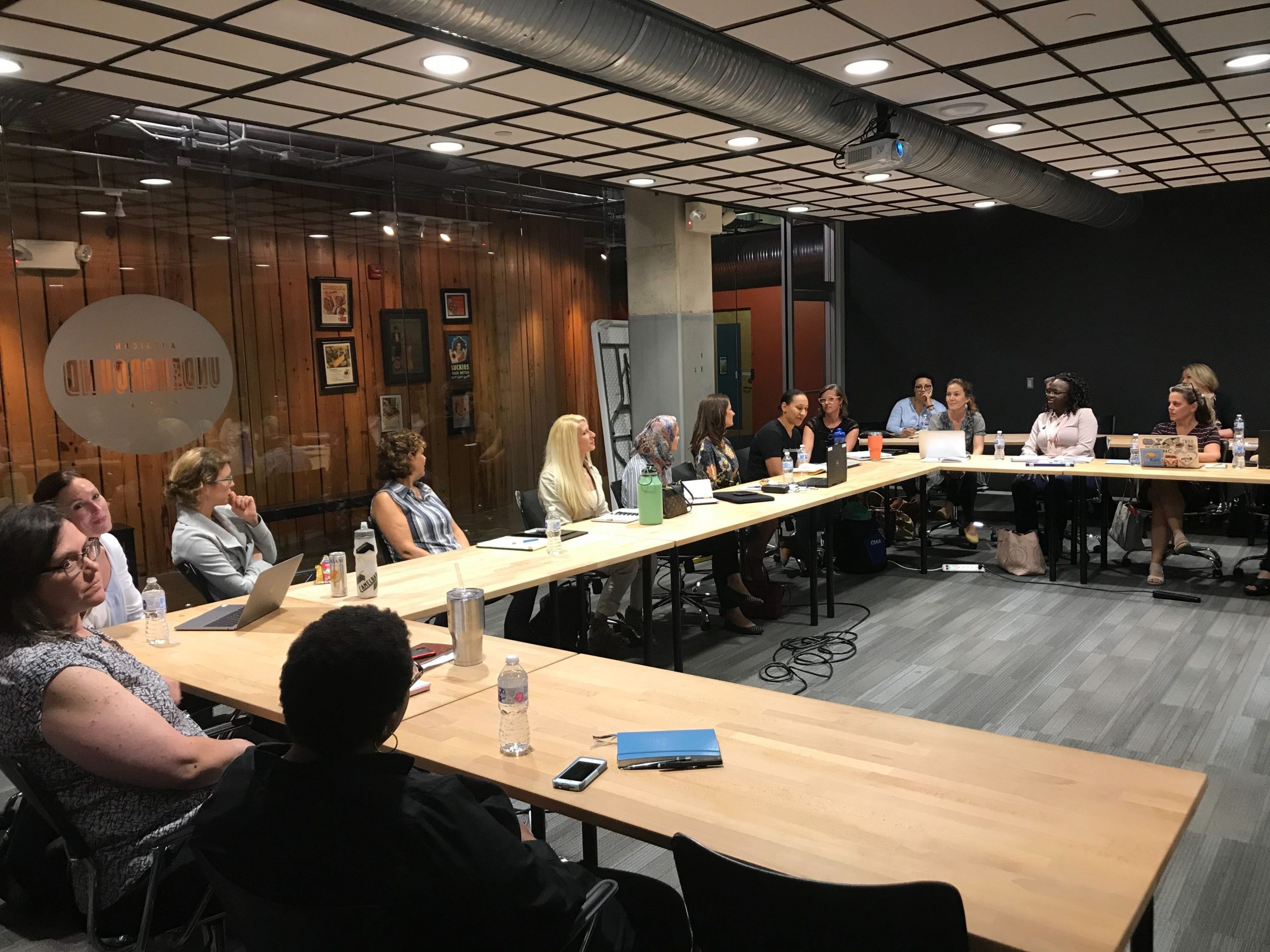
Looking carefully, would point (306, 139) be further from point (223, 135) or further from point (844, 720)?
point (844, 720)

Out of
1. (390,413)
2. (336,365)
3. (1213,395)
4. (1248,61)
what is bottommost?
(1213,395)

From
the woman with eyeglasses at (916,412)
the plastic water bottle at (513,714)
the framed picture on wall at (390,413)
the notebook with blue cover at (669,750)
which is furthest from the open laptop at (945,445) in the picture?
the plastic water bottle at (513,714)

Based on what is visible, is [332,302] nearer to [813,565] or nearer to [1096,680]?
[813,565]

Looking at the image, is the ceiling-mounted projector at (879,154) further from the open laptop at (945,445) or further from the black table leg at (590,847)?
the black table leg at (590,847)

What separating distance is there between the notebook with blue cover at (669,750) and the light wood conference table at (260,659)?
0.61m

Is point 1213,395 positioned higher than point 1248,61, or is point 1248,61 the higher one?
point 1248,61

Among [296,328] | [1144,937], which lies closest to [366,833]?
[1144,937]

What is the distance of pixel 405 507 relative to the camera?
14.8 ft

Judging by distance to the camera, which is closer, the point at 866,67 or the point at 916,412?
the point at 866,67

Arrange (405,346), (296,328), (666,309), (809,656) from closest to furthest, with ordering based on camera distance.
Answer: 1. (809,656)
2. (296,328)
3. (405,346)
4. (666,309)

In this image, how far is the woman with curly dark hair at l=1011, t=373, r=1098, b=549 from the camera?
6.65 m

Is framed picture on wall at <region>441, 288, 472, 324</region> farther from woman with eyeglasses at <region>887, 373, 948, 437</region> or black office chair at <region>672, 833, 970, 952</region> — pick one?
black office chair at <region>672, 833, 970, 952</region>

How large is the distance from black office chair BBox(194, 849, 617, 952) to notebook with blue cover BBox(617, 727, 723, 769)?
73cm

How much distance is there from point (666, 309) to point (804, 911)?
22.6 feet
